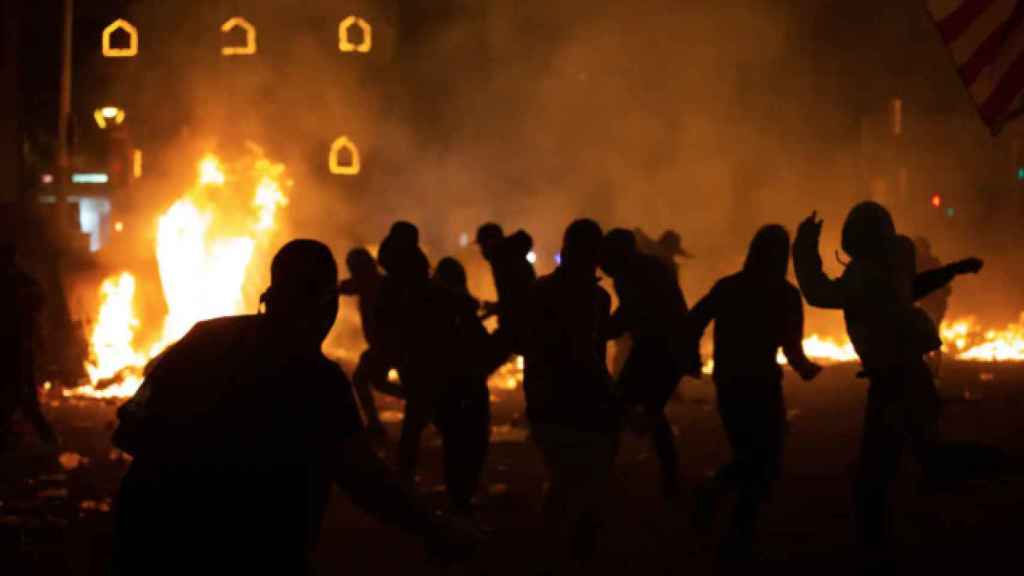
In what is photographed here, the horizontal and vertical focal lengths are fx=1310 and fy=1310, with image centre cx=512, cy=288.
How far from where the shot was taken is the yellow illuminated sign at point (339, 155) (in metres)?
38.6

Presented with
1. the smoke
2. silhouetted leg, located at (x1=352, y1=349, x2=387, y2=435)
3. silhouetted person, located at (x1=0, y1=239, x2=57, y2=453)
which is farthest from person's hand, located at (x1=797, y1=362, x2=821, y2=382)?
the smoke

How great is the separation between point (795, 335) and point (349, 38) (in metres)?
30.8

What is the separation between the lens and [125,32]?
113 ft

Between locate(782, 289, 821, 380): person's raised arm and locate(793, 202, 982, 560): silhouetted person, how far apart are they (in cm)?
32

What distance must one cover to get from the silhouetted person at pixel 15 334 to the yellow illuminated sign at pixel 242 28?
24.5 metres

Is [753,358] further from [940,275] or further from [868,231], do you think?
[940,275]

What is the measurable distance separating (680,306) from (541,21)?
74.9 feet

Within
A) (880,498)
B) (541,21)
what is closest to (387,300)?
(880,498)

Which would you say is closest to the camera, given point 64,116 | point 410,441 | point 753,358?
point 753,358

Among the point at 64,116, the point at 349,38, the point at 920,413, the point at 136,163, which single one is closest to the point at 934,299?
the point at 920,413

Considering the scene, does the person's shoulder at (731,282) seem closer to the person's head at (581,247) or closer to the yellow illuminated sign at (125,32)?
the person's head at (581,247)

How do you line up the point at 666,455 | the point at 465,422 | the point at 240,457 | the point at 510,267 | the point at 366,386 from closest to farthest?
the point at 240,457, the point at 465,422, the point at 510,267, the point at 666,455, the point at 366,386

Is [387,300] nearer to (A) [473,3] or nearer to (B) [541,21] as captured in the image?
(B) [541,21]

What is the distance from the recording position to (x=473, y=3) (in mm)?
32844
